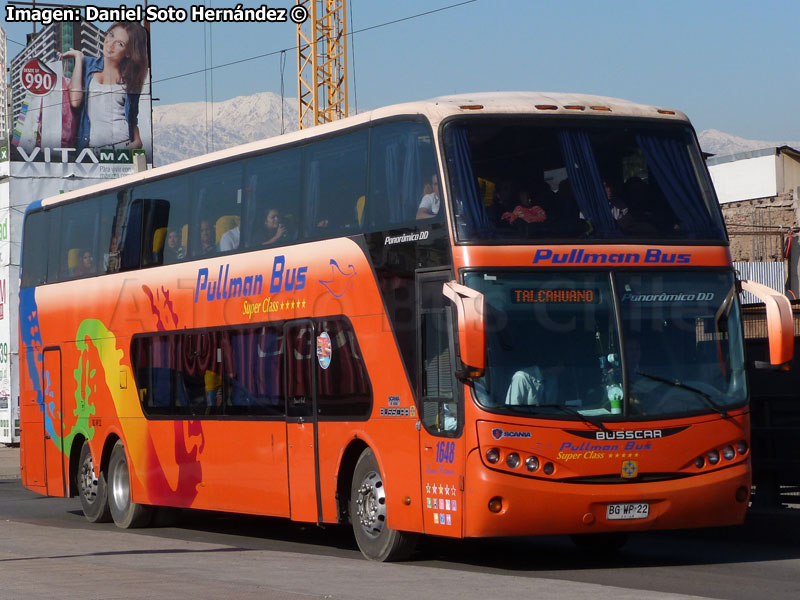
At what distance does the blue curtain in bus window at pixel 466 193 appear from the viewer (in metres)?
12.7

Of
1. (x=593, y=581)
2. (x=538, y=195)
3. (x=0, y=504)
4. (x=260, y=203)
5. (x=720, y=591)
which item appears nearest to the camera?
(x=720, y=591)

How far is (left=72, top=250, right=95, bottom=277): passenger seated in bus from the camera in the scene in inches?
810

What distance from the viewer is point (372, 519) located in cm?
1405

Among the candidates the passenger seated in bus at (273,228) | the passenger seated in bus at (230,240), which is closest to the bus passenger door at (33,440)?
the passenger seated in bus at (230,240)

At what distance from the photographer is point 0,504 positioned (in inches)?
1015

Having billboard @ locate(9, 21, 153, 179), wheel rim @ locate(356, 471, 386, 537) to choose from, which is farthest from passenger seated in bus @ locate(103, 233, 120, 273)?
billboard @ locate(9, 21, 153, 179)

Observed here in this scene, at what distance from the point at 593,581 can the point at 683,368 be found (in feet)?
6.71

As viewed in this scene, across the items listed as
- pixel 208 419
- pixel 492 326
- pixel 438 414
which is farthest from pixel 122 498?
pixel 492 326

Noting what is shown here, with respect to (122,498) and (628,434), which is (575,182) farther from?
(122,498)

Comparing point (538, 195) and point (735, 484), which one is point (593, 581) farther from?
point (538, 195)

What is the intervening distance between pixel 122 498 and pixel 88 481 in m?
1.10

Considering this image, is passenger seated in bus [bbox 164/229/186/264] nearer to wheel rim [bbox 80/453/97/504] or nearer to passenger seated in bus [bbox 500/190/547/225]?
wheel rim [bbox 80/453/97/504]

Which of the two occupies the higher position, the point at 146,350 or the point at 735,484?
the point at 146,350

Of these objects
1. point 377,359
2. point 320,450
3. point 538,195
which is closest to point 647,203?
point 538,195
